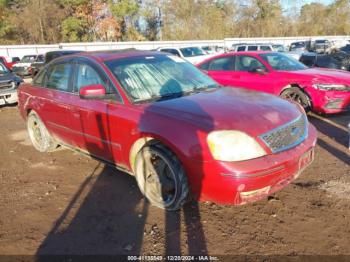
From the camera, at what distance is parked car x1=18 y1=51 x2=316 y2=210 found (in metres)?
3.35

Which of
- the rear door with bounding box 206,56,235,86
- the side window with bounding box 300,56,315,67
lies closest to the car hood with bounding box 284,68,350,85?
the rear door with bounding box 206,56,235,86

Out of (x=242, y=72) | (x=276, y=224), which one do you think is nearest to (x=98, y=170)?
(x=276, y=224)

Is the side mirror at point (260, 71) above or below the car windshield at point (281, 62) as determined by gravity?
below

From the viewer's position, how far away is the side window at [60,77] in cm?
509

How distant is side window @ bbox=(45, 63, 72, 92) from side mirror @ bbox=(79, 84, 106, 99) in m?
0.87

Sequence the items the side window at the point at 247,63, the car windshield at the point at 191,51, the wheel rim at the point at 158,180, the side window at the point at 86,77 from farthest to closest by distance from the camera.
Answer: the car windshield at the point at 191,51 → the side window at the point at 247,63 → the side window at the point at 86,77 → the wheel rim at the point at 158,180

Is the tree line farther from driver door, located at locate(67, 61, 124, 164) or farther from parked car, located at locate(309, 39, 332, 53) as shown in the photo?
driver door, located at locate(67, 61, 124, 164)

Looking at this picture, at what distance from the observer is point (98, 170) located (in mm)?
5160

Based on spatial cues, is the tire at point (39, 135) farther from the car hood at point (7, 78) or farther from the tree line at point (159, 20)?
the tree line at point (159, 20)

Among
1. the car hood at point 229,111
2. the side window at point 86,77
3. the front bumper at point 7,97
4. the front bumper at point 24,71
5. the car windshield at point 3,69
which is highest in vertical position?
the side window at point 86,77

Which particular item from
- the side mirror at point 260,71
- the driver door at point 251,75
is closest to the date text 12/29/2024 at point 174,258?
the driver door at point 251,75

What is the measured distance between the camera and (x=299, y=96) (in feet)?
25.7

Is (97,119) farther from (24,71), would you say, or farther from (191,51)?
(24,71)

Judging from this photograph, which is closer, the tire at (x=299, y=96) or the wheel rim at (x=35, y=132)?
the wheel rim at (x=35, y=132)
